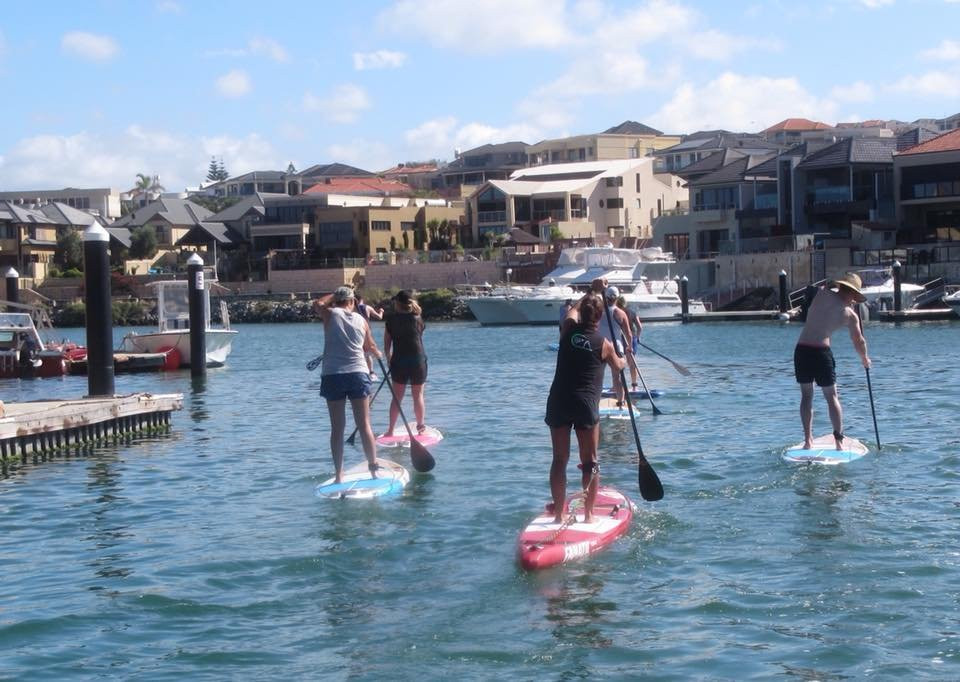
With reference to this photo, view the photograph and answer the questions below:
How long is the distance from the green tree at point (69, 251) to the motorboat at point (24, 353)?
61433mm

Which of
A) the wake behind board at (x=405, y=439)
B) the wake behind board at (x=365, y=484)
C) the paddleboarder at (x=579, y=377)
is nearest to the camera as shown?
the paddleboarder at (x=579, y=377)

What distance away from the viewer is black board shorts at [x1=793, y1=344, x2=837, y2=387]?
13.5 m

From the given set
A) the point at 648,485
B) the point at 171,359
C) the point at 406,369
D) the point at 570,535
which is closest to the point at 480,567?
the point at 570,535

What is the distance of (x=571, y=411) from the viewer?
32.4ft

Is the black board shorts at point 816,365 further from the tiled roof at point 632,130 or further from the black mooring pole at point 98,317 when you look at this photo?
the tiled roof at point 632,130

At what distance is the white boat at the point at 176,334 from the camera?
35.8 meters

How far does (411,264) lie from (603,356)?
248 feet

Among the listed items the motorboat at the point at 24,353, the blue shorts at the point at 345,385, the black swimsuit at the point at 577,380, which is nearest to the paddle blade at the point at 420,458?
the blue shorts at the point at 345,385

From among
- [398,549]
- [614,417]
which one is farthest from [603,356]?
[614,417]

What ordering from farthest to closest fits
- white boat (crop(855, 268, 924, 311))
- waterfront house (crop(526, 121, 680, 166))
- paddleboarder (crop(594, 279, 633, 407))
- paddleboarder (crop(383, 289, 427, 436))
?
1. waterfront house (crop(526, 121, 680, 166))
2. white boat (crop(855, 268, 924, 311))
3. paddleboarder (crop(594, 279, 633, 407))
4. paddleboarder (crop(383, 289, 427, 436))

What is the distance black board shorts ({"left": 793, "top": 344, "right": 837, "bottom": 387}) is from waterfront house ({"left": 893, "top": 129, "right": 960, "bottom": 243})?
2279 inches

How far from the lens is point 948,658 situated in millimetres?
7793

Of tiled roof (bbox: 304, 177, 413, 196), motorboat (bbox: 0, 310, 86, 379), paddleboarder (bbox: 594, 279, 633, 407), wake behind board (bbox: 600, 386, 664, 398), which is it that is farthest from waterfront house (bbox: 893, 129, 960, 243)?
paddleboarder (bbox: 594, 279, 633, 407)

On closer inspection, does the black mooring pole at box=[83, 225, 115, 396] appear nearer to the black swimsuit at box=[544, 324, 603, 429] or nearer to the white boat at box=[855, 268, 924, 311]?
the black swimsuit at box=[544, 324, 603, 429]
